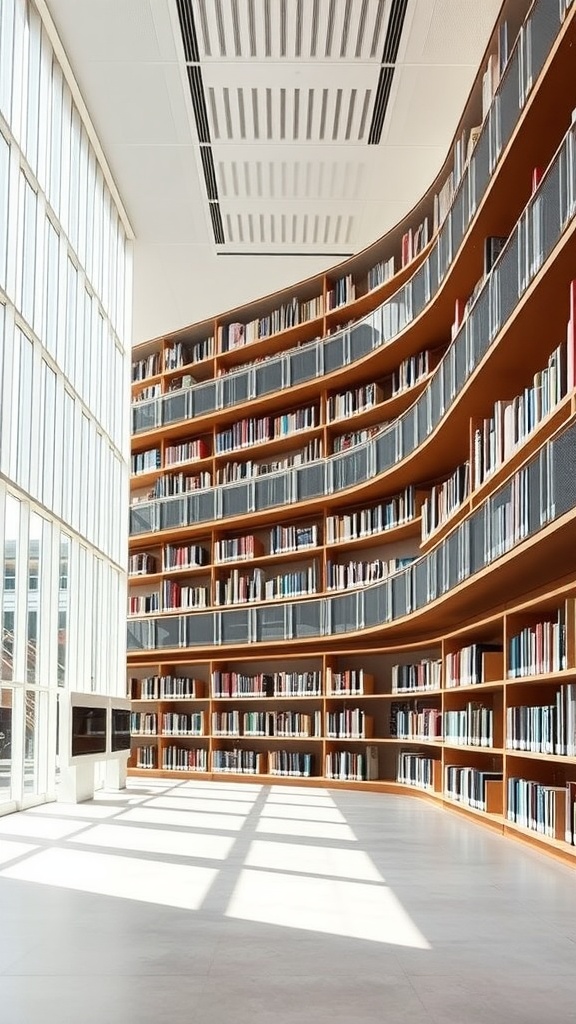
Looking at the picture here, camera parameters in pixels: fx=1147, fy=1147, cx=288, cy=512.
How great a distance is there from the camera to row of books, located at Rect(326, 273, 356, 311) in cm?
1367

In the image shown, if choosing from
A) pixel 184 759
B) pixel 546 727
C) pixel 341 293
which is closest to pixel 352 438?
pixel 341 293

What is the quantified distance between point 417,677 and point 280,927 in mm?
7710

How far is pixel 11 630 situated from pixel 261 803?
2.95m

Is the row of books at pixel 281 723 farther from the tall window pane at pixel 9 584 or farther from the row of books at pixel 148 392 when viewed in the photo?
the tall window pane at pixel 9 584

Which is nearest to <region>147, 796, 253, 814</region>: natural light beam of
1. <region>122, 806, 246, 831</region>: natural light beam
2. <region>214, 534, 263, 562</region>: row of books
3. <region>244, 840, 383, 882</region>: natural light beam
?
<region>122, 806, 246, 831</region>: natural light beam

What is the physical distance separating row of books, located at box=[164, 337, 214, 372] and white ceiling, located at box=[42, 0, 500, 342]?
1.80 meters

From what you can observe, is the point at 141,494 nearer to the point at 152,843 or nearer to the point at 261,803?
the point at 261,803

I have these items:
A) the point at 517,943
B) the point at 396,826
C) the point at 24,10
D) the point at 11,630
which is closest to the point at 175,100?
the point at 24,10

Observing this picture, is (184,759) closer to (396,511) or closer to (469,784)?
(396,511)

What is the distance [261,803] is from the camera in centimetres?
1048

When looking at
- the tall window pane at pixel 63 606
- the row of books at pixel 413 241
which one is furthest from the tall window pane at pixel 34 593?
the row of books at pixel 413 241

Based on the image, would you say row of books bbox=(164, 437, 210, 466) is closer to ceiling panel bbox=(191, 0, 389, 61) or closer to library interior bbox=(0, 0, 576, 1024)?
library interior bbox=(0, 0, 576, 1024)

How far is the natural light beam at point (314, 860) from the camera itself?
5817 millimetres

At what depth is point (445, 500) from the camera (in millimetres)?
10422
